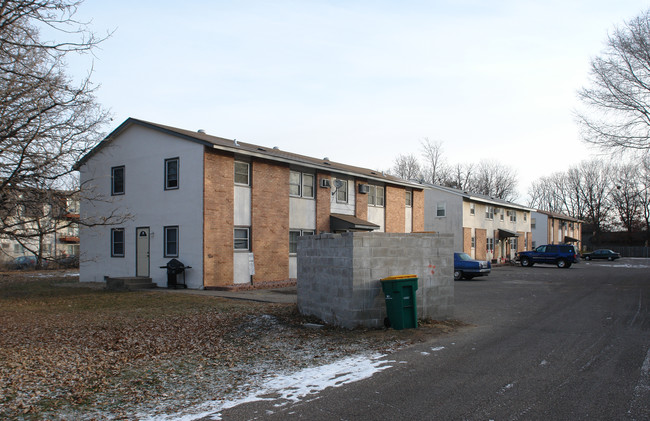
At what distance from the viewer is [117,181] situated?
24000 mm

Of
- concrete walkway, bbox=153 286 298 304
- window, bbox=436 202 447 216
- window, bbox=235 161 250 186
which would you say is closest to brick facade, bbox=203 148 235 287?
window, bbox=235 161 250 186

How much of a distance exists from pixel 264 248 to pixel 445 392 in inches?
660

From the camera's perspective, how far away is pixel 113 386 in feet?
22.3

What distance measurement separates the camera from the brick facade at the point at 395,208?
30.8 metres

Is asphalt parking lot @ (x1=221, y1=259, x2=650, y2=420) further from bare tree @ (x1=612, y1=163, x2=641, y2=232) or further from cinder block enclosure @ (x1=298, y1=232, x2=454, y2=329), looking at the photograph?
bare tree @ (x1=612, y1=163, x2=641, y2=232)

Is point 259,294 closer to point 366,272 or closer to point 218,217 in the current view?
point 218,217

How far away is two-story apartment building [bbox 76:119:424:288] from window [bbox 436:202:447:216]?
16.2m

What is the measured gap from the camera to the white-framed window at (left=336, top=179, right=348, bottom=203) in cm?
2706

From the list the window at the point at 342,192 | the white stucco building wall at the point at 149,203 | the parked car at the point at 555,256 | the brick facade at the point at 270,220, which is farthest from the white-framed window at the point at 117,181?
the parked car at the point at 555,256

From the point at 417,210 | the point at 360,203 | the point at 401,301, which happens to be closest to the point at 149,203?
the point at 360,203

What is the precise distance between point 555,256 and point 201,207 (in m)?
30.9

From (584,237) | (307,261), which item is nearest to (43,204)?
(307,261)

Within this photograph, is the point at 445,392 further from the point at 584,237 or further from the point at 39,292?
the point at 584,237

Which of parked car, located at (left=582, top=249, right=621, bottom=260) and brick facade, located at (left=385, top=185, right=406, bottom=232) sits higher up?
brick facade, located at (left=385, top=185, right=406, bottom=232)
